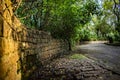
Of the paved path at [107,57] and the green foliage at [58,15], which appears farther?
the green foliage at [58,15]

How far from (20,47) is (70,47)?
11678 mm

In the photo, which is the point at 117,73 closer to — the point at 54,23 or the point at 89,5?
the point at 54,23

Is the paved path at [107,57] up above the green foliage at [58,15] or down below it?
below

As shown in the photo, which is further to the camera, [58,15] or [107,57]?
[58,15]

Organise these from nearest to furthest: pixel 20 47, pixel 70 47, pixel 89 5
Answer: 1. pixel 20 47
2. pixel 89 5
3. pixel 70 47

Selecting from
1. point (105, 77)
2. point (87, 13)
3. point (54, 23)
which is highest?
point (87, 13)

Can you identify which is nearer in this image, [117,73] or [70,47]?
[117,73]

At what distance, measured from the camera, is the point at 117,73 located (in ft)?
19.9

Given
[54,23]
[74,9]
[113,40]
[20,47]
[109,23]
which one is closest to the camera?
[20,47]

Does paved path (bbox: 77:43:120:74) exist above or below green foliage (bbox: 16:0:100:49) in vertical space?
below

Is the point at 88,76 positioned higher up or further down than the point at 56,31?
further down

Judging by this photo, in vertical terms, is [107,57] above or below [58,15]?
below

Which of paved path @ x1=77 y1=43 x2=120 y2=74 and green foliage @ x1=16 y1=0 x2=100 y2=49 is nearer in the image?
paved path @ x1=77 y1=43 x2=120 y2=74

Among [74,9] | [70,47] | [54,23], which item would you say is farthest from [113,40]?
[54,23]
